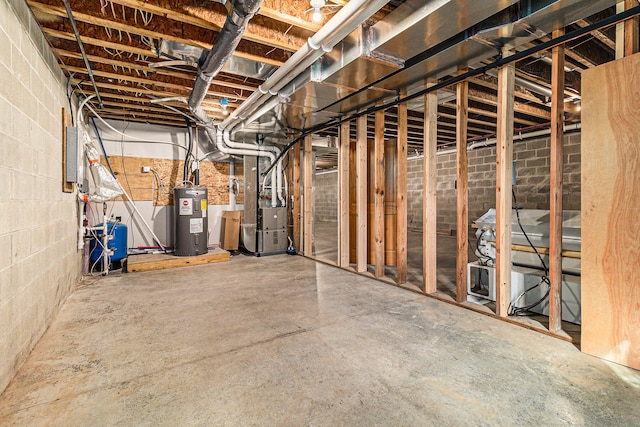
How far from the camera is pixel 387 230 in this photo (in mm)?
4383

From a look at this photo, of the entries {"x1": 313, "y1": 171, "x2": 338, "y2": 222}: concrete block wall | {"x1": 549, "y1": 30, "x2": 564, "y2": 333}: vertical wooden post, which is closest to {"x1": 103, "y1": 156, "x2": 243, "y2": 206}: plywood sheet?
{"x1": 549, "y1": 30, "x2": 564, "y2": 333}: vertical wooden post

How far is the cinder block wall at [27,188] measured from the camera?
1.59 metres

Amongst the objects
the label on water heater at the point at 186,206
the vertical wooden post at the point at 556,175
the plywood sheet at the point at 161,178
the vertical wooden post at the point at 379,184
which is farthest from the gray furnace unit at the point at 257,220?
the vertical wooden post at the point at 556,175

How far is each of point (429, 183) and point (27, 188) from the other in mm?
2985

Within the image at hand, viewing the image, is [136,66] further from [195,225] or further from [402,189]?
[402,189]

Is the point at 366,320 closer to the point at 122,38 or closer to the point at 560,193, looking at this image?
the point at 560,193

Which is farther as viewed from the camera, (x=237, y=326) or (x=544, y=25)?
(x=237, y=326)

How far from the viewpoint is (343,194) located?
416 centimetres

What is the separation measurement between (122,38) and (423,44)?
2371 mm

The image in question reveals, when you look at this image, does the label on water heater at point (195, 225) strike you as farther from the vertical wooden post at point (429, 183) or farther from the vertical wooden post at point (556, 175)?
the vertical wooden post at point (556, 175)

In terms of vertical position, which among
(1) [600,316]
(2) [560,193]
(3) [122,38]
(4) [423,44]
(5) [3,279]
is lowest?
(1) [600,316]

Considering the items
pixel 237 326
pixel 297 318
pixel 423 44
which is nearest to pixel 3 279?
pixel 237 326

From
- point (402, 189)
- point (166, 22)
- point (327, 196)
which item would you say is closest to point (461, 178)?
point (402, 189)

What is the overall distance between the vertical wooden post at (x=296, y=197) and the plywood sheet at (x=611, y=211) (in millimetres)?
3950
